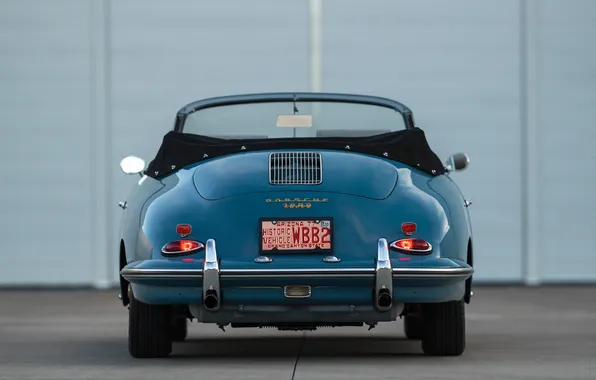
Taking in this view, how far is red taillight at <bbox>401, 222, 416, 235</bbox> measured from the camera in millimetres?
7312

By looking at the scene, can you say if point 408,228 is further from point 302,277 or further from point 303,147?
point 303,147

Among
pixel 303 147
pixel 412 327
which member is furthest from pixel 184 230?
pixel 412 327

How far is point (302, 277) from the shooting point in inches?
281

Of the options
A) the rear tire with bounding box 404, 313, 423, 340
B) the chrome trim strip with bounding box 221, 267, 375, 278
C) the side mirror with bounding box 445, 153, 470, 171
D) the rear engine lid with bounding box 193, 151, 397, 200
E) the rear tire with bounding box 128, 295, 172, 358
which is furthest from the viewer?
the rear tire with bounding box 404, 313, 423, 340

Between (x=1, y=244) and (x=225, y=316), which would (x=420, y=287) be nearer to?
(x=225, y=316)

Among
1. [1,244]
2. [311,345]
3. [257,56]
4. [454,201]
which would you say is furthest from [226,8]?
[454,201]

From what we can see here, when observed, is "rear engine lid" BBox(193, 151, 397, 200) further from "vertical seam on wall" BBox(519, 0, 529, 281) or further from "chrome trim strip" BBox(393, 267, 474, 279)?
"vertical seam on wall" BBox(519, 0, 529, 281)

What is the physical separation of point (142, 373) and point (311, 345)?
2.01 meters

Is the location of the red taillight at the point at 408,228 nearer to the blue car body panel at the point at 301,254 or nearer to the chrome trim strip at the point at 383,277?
the blue car body panel at the point at 301,254

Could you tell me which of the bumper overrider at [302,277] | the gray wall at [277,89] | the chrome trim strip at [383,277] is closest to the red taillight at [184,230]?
the bumper overrider at [302,277]

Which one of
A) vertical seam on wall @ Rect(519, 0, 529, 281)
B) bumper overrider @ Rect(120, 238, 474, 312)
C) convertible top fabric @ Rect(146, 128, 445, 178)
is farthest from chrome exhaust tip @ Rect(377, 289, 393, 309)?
vertical seam on wall @ Rect(519, 0, 529, 281)

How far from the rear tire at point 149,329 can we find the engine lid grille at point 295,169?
0.93m

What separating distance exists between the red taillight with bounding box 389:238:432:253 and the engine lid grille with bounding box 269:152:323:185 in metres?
0.50

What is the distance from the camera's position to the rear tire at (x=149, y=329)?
773cm
